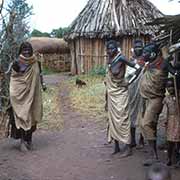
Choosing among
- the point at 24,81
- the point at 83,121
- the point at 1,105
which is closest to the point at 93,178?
the point at 24,81

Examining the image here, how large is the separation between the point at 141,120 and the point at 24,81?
215 centimetres

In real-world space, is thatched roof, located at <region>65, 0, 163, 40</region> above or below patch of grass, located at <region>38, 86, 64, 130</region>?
above

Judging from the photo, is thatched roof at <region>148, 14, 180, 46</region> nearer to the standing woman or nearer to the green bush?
the standing woman

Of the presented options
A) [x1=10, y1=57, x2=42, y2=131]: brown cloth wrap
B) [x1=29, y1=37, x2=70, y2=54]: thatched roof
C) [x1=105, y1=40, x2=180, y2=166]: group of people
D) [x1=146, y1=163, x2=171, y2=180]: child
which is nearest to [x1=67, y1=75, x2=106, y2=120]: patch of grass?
[x1=10, y1=57, x2=42, y2=131]: brown cloth wrap

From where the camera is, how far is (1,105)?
37.4ft

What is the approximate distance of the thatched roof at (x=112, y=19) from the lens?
21562 mm

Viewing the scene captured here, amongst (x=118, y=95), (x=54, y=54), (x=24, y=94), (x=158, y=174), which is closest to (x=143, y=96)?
(x=118, y=95)

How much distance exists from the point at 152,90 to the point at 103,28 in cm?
1525

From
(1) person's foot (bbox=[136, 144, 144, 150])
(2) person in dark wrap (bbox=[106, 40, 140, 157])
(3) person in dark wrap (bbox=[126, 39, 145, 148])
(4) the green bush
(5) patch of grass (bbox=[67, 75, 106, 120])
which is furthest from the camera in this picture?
(4) the green bush

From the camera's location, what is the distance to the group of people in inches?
253

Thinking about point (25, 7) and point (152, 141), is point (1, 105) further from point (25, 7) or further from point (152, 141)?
point (152, 141)

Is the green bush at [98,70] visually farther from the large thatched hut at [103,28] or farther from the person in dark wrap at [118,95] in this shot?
the person in dark wrap at [118,95]

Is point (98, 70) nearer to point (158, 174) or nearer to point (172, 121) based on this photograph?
point (172, 121)

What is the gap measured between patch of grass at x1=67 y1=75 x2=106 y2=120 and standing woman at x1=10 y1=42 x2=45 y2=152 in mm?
3400
